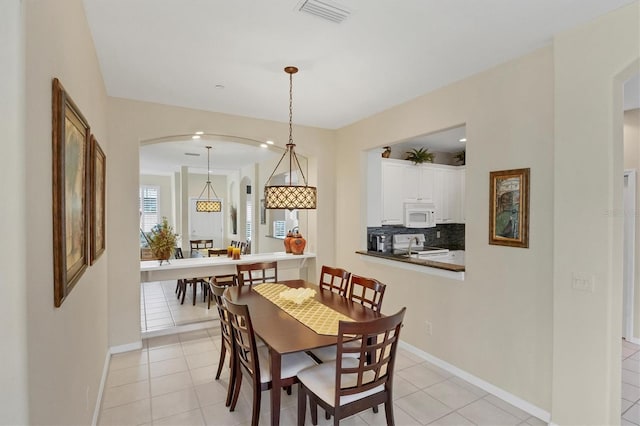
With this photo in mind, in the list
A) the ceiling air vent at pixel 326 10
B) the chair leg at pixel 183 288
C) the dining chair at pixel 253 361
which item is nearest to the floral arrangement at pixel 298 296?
the dining chair at pixel 253 361

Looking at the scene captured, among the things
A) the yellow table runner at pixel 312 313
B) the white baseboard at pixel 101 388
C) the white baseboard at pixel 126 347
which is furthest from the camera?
the white baseboard at pixel 126 347

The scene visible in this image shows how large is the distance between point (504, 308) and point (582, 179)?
3.80ft

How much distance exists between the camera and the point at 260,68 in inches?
115

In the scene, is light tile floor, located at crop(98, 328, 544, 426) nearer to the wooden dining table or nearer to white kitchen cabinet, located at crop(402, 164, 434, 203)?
the wooden dining table

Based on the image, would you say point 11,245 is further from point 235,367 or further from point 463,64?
point 463,64

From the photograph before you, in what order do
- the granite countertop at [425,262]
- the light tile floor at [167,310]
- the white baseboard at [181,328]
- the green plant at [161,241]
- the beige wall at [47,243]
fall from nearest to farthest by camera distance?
the beige wall at [47,243] → the granite countertop at [425,262] → the green plant at [161,241] → the white baseboard at [181,328] → the light tile floor at [167,310]

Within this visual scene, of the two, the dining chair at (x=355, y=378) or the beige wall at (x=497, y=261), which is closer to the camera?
the dining chair at (x=355, y=378)

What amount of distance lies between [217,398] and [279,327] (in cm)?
103

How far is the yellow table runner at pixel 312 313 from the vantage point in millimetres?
2262

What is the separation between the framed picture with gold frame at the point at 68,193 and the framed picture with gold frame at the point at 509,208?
9.58ft

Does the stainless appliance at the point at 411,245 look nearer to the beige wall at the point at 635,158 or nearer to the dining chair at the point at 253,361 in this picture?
the beige wall at the point at 635,158

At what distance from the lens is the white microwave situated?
201 inches

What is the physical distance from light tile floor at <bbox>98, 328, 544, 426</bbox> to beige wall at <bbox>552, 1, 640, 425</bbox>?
0.51 metres

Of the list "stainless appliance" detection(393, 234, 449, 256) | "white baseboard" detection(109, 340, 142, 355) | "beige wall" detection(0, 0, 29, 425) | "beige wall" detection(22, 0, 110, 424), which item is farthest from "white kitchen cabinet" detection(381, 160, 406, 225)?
"beige wall" detection(0, 0, 29, 425)
